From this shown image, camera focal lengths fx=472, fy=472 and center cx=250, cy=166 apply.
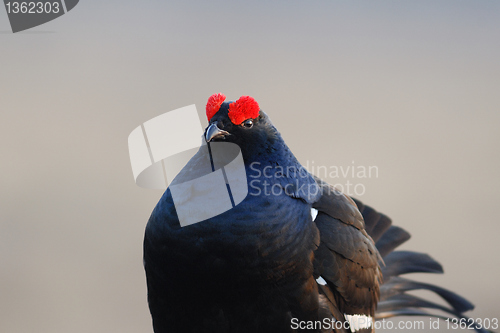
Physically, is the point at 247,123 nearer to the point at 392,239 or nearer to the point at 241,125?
the point at 241,125

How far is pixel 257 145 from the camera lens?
1.08m

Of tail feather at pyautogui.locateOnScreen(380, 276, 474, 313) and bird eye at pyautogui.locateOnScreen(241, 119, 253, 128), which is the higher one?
bird eye at pyautogui.locateOnScreen(241, 119, 253, 128)

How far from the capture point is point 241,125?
1.07 m

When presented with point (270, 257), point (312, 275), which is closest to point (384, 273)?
point (312, 275)

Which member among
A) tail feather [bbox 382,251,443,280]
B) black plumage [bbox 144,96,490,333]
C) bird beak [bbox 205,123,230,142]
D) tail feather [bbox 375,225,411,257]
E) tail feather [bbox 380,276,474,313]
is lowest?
tail feather [bbox 380,276,474,313]

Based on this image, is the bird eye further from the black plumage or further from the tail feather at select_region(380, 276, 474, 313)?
the tail feather at select_region(380, 276, 474, 313)

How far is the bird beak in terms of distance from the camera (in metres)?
1.02

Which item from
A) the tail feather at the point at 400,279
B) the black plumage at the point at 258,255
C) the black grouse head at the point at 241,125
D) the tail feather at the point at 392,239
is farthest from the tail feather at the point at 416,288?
the black grouse head at the point at 241,125

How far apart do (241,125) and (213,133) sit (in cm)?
8

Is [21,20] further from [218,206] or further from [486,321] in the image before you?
[486,321]

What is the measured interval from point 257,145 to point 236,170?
0.08m

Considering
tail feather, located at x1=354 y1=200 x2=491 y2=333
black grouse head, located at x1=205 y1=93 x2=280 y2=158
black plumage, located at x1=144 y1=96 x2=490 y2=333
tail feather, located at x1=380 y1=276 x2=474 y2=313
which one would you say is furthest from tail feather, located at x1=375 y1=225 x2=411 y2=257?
black grouse head, located at x1=205 y1=93 x2=280 y2=158

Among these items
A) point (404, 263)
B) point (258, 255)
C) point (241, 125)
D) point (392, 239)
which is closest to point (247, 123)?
point (241, 125)

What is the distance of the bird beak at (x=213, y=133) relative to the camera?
102 cm
